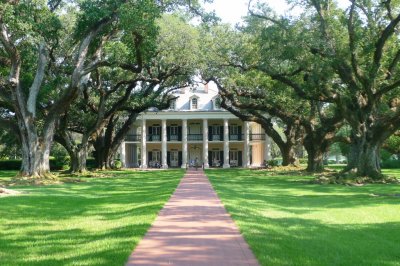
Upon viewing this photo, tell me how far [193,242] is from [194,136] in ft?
177

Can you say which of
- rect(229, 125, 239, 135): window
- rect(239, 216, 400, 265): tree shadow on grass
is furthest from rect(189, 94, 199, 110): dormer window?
rect(239, 216, 400, 265): tree shadow on grass

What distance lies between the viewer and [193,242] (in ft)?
26.3

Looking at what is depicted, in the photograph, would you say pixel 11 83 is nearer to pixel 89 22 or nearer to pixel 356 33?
pixel 89 22

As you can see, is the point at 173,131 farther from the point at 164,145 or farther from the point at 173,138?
the point at 164,145

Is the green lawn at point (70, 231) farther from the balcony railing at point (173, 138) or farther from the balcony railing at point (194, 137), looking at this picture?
the balcony railing at point (173, 138)

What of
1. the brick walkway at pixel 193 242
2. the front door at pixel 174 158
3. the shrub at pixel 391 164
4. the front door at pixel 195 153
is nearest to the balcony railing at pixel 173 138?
the front door at pixel 174 158

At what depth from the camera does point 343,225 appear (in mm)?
10789

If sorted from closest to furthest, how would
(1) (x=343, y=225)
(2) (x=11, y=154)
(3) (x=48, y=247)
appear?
(3) (x=48, y=247) → (1) (x=343, y=225) → (2) (x=11, y=154)

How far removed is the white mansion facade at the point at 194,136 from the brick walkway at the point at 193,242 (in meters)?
47.1

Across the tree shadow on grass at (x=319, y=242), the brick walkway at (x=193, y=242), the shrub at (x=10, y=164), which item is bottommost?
the tree shadow on grass at (x=319, y=242)

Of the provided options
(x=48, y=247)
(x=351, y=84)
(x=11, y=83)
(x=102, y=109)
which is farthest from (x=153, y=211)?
(x=102, y=109)

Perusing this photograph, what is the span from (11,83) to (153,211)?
53.9 ft

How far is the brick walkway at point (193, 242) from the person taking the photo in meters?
6.71

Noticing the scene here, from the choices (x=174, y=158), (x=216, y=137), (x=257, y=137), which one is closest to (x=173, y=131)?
(x=174, y=158)
